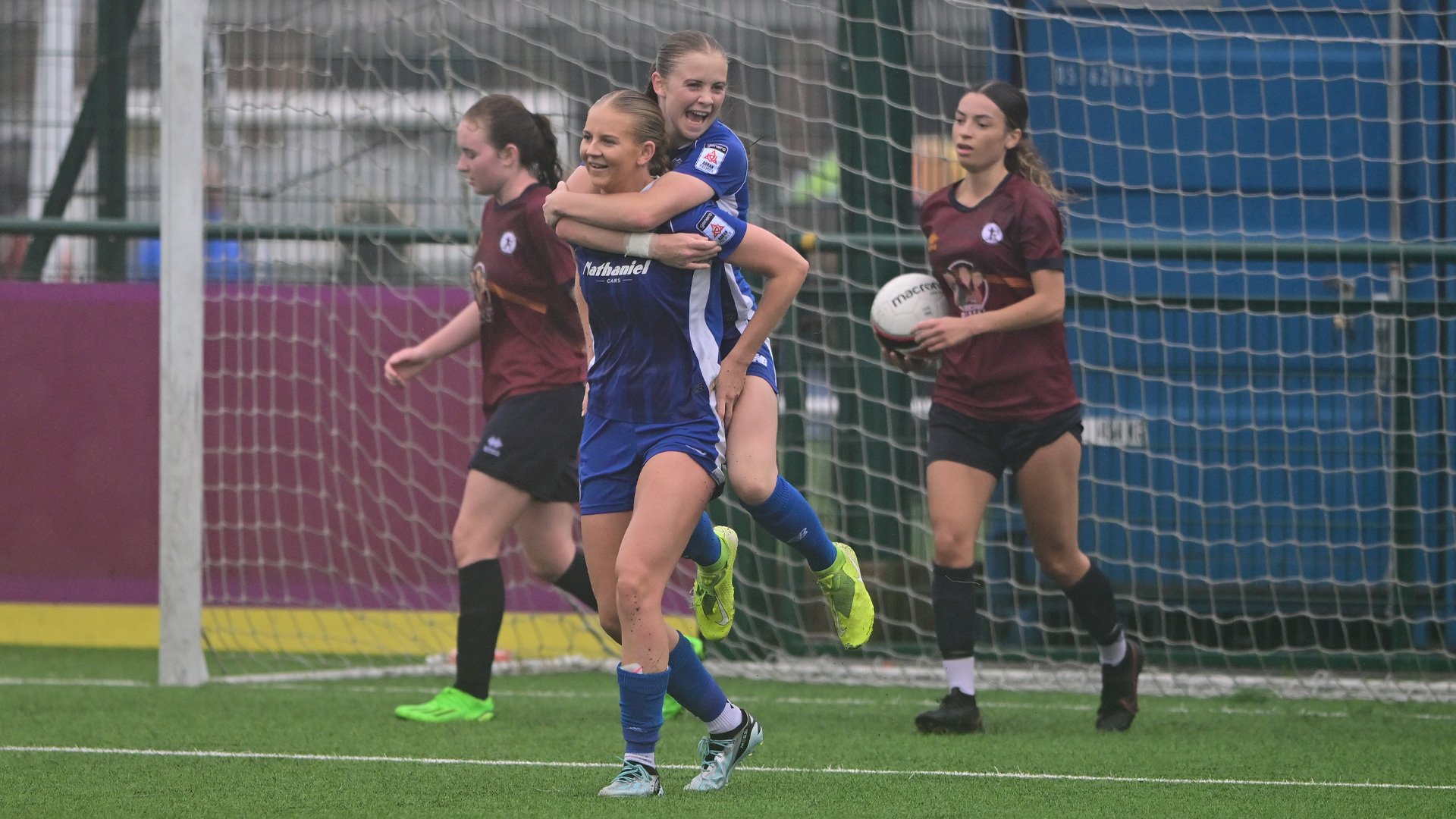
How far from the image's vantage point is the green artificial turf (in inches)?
158

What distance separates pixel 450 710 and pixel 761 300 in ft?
7.48

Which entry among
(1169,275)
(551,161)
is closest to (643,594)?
(551,161)

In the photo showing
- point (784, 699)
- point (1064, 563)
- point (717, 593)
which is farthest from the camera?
point (784, 699)

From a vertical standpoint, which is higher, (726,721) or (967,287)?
(967,287)

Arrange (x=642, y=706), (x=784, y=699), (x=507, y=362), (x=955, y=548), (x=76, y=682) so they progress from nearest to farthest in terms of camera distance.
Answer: (x=642, y=706)
(x=955, y=548)
(x=507, y=362)
(x=784, y=699)
(x=76, y=682)

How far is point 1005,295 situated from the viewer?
543cm

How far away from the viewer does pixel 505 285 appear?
18.2 ft

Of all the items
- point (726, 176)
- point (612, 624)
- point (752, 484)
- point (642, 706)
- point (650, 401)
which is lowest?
point (642, 706)

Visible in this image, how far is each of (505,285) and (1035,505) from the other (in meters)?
1.88

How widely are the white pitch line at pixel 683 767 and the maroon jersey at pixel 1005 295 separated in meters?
1.30

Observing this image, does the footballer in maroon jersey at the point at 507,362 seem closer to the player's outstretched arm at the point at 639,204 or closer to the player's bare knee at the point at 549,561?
the player's bare knee at the point at 549,561

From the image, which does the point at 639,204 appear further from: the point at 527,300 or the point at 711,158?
the point at 527,300

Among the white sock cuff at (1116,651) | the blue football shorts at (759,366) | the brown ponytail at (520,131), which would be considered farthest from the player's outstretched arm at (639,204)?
the white sock cuff at (1116,651)

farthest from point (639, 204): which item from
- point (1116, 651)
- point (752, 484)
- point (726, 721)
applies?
point (1116, 651)
